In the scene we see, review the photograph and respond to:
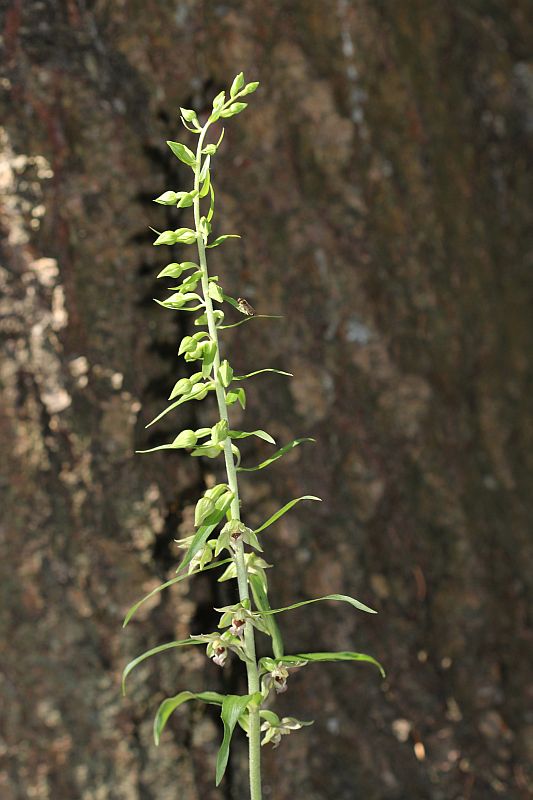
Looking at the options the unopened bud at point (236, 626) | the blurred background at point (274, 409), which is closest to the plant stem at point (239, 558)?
the unopened bud at point (236, 626)

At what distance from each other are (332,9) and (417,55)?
30cm

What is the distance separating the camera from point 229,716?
0.65 metres

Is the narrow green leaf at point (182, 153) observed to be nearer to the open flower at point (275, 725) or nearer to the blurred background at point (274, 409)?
the open flower at point (275, 725)

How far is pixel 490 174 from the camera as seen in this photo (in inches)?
91.0

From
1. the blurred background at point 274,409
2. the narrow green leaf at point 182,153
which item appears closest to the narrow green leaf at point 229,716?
the narrow green leaf at point 182,153

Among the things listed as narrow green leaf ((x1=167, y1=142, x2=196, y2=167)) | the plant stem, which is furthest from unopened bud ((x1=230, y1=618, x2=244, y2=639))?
narrow green leaf ((x1=167, y1=142, x2=196, y2=167))

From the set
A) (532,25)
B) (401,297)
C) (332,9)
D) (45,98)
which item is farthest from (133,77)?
(532,25)

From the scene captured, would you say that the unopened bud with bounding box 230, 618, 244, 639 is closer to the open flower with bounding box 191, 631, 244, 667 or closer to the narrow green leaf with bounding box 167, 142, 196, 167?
the open flower with bounding box 191, 631, 244, 667

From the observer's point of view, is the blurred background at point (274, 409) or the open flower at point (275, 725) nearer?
the open flower at point (275, 725)

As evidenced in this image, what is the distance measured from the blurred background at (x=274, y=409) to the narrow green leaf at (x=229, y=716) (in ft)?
3.02

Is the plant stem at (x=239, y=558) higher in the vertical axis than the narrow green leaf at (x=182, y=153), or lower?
lower

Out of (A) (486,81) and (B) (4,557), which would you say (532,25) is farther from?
(B) (4,557)

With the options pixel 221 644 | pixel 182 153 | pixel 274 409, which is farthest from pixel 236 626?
pixel 274 409

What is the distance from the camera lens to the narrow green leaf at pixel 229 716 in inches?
25.5
